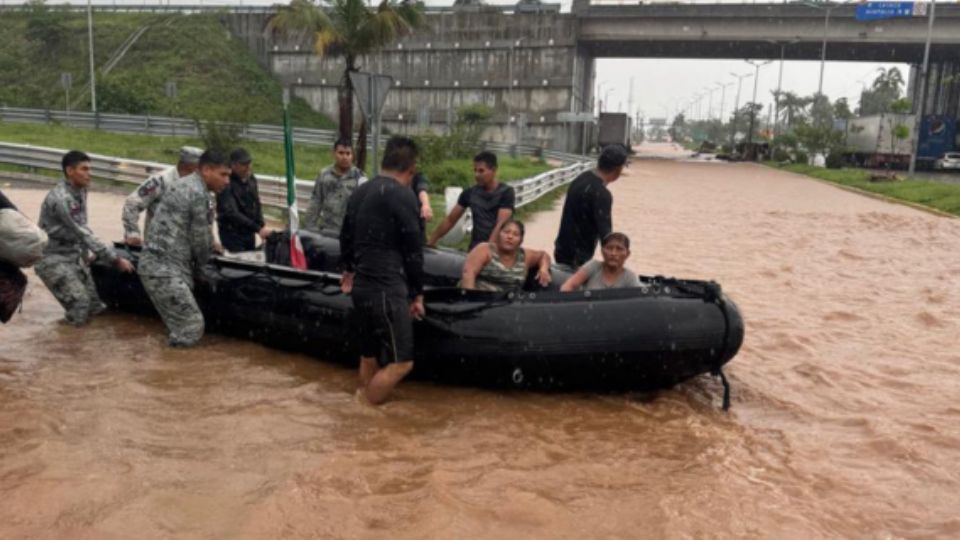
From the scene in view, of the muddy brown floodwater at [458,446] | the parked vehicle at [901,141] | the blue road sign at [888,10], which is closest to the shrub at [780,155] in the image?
the parked vehicle at [901,141]

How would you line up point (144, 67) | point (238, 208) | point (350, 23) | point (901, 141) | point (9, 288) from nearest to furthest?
1. point (9, 288)
2. point (238, 208)
3. point (350, 23)
4. point (144, 67)
5. point (901, 141)

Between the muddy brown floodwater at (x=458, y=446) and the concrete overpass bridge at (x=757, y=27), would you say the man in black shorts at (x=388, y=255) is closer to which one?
the muddy brown floodwater at (x=458, y=446)

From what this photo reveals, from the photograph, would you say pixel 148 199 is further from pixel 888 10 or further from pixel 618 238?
pixel 888 10

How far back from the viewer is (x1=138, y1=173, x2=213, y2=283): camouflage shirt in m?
6.18

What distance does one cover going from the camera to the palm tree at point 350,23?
2008cm

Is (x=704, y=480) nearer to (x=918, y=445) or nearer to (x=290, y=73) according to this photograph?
(x=918, y=445)

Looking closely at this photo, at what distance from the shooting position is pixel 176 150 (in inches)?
975

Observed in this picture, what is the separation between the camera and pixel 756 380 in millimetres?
6273

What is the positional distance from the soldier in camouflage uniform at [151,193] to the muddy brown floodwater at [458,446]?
90 cm

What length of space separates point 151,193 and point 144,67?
39227mm

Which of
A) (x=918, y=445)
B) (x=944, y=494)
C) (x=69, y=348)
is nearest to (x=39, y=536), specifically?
(x=69, y=348)

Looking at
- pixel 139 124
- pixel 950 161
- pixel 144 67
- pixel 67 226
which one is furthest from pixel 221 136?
pixel 950 161

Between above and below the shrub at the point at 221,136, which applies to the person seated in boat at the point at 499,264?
below

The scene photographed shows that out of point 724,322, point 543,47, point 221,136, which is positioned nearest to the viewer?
point 724,322
